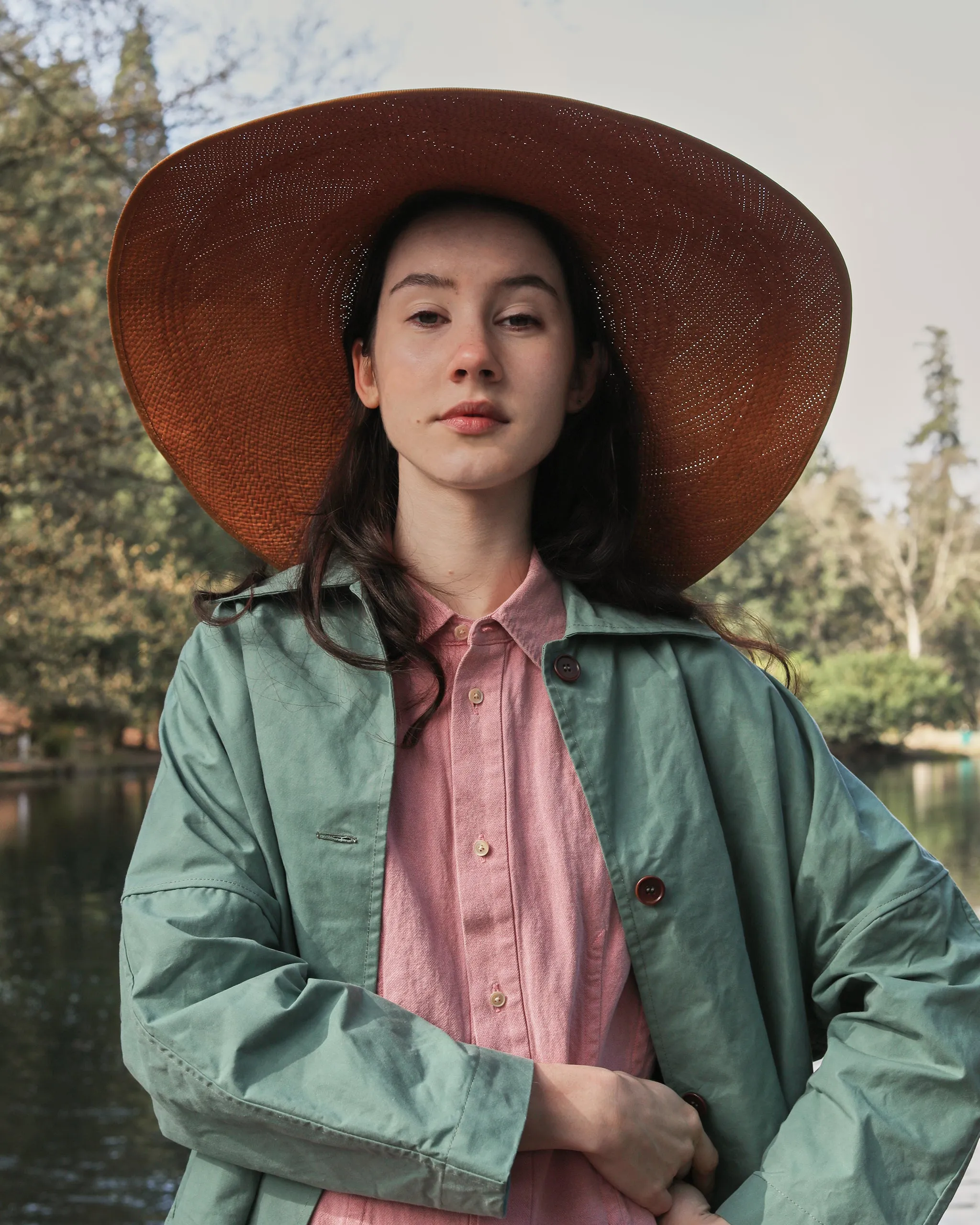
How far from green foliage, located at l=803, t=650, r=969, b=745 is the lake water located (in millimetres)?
4596

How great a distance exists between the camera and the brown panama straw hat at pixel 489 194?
139cm

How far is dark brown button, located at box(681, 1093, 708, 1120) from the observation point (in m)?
1.27

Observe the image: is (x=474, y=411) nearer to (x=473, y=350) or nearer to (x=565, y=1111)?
(x=473, y=350)

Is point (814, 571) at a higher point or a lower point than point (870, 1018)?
lower

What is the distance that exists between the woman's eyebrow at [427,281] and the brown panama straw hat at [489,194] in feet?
0.40

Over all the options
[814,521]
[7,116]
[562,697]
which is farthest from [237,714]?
[814,521]


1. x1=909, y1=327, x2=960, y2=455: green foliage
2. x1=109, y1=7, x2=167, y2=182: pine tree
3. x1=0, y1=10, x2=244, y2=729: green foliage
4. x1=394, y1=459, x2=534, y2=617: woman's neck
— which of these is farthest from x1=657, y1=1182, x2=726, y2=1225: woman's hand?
x1=909, y1=327, x2=960, y2=455: green foliage

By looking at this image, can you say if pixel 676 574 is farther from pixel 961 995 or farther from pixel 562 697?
pixel 961 995

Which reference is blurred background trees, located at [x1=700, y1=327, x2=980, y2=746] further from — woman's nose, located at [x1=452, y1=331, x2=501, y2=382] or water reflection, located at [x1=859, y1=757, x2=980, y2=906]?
woman's nose, located at [x1=452, y1=331, x2=501, y2=382]

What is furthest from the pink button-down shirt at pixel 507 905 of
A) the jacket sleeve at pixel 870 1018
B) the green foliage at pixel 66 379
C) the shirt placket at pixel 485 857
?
the green foliage at pixel 66 379

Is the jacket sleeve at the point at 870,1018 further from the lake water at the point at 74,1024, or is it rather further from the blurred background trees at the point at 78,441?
the lake water at the point at 74,1024

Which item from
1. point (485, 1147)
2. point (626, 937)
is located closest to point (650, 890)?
point (626, 937)

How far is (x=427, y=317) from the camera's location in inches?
54.5

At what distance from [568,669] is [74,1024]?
5525mm
